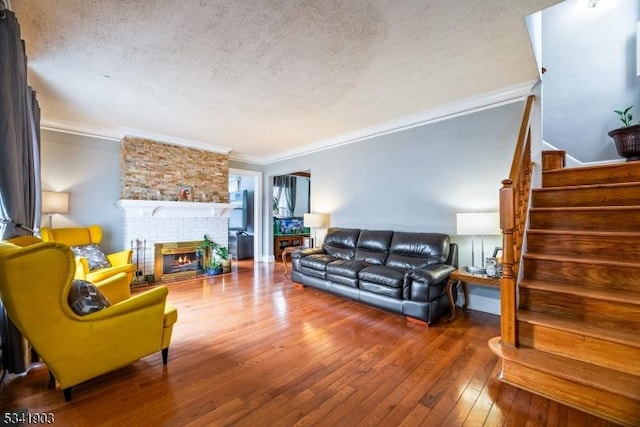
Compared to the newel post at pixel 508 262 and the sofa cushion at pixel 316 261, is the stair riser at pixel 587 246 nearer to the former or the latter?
the newel post at pixel 508 262

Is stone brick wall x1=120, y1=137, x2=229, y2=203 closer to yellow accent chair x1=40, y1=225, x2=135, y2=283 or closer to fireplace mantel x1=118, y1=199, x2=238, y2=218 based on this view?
fireplace mantel x1=118, y1=199, x2=238, y2=218

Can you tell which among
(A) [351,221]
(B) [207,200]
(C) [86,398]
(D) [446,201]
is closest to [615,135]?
(D) [446,201]

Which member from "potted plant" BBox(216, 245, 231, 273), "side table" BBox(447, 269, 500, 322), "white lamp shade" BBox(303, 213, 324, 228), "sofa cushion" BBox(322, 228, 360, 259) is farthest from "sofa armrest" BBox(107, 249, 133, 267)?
"side table" BBox(447, 269, 500, 322)

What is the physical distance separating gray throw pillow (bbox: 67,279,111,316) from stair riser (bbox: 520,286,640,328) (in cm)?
313

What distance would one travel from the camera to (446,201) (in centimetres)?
371

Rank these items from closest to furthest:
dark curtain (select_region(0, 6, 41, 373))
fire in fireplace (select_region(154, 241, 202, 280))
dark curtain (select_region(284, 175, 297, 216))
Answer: dark curtain (select_region(0, 6, 41, 373))
fire in fireplace (select_region(154, 241, 202, 280))
dark curtain (select_region(284, 175, 297, 216))

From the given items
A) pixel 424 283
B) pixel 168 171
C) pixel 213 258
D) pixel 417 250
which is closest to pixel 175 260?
pixel 213 258

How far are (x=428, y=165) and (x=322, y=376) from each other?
311 cm

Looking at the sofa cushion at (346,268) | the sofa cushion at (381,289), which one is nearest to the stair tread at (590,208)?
the sofa cushion at (381,289)

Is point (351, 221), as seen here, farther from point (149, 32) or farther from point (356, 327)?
point (149, 32)

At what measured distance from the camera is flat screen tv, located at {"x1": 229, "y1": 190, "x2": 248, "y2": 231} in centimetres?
770

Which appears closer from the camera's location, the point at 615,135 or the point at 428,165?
the point at 615,135

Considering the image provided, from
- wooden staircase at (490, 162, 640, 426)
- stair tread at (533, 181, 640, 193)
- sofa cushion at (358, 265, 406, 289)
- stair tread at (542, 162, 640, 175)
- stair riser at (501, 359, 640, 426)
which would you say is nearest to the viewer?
stair riser at (501, 359, 640, 426)

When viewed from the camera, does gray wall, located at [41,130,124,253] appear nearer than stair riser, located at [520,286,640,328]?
No
